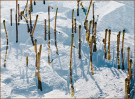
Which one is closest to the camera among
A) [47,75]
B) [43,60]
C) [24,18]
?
[47,75]

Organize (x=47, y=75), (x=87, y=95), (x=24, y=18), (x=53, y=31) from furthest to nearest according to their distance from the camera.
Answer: (x=24, y=18)
(x=53, y=31)
(x=47, y=75)
(x=87, y=95)

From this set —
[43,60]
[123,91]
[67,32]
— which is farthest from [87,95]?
[67,32]

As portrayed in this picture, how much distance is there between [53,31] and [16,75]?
2.52 ft

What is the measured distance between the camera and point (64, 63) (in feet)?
8.29

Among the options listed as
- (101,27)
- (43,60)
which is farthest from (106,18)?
(43,60)

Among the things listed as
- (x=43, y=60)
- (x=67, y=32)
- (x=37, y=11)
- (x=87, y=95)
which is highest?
(x=37, y=11)

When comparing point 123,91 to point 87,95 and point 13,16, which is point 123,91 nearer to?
point 87,95

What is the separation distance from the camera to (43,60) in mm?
2525

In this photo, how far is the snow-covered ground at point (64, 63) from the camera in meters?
2.23

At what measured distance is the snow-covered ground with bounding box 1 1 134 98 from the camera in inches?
87.7

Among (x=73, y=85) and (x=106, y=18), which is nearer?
(x=73, y=85)

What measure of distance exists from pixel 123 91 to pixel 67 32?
3.20ft

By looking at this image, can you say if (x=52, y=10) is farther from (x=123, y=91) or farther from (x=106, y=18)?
(x=123, y=91)

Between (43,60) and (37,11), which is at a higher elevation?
(37,11)
